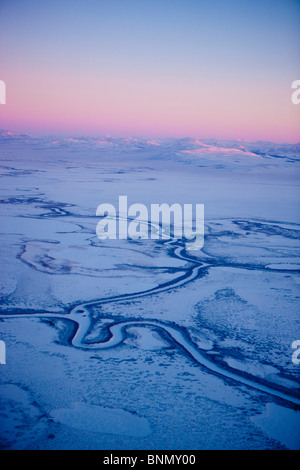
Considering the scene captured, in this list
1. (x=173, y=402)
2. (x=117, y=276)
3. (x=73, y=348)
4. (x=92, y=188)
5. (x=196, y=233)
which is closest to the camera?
(x=173, y=402)

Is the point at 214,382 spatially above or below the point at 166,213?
below

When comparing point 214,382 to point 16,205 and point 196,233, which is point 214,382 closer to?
point 196,233

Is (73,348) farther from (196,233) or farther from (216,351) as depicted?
(196,233)

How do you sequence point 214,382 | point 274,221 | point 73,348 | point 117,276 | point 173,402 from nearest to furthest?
point 173,402 < point 214,382 < point 73,348 < point 117,276 < point 274,221
